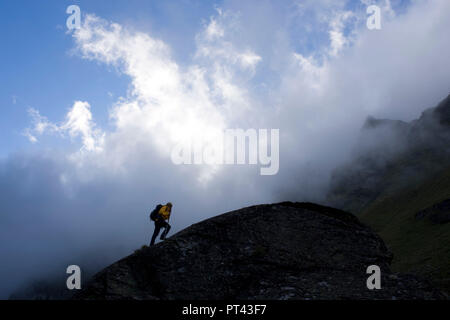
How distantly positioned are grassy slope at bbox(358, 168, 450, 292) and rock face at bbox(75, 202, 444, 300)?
1282 inches

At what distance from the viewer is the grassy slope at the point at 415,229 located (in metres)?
57.6

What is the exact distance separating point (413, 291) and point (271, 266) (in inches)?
191

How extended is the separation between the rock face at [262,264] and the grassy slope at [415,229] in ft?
107

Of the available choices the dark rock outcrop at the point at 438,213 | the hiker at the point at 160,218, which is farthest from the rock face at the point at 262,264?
the dark rock outcrop at the point at 438,213

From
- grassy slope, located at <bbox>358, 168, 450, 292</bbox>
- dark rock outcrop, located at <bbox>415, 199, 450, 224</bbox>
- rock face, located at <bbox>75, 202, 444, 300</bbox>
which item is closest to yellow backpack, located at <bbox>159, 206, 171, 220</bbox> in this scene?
rock face, located at <bbox>75, 202, 444, 300</bbox>

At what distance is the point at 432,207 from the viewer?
4532 inches

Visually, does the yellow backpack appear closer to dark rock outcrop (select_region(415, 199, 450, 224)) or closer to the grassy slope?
the grassy slope

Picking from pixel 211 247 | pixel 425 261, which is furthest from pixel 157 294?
pixel 425 261

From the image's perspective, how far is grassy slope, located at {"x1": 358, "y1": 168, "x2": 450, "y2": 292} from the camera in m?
57.6

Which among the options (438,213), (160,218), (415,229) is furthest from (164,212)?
(438,213)

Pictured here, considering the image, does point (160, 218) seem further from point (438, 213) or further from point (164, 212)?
point (438, 213)

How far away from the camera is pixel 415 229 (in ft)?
361

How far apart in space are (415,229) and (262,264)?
389 ft
